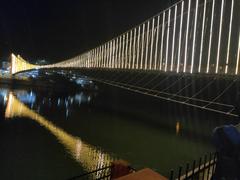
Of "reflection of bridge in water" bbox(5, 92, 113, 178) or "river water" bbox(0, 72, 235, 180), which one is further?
"reflection of bridge in water" bbox(5, 92, 113, 178)

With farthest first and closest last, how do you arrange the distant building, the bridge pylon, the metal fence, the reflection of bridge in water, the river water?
1. the distant building
2. the bridge pylon
3. the reflection of bridge in water
4. the river water
5. the metal fence

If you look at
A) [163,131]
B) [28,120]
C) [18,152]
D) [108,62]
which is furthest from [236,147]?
[108,62]

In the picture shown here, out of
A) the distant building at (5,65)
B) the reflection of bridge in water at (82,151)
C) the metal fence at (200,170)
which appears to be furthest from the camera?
the distant building at (5,65)

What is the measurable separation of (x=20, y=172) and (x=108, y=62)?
77.6ft

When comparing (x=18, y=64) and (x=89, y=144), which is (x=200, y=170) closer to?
(x=89, y=144)

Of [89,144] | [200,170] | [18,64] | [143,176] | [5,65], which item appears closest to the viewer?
[143,176]

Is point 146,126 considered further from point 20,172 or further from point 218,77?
point 20,172

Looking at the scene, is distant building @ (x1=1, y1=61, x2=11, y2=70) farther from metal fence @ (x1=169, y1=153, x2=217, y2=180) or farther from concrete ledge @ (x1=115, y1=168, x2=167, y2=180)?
concrete ledge @ (x1=115, y1=168, x2=167, y2=180)

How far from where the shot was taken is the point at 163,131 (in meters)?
20.5

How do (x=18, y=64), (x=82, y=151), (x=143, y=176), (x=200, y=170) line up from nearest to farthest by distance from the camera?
1. (x=143, y=176)
2. (x=200, y=170)
3. (x=82, y=151)
4. (x=18, y=64)

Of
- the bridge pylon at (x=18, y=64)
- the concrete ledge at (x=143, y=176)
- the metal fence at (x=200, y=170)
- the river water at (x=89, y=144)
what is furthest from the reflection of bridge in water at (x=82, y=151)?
the bridge pylon at (x=18, y=64)

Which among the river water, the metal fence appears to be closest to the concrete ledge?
the metal fence

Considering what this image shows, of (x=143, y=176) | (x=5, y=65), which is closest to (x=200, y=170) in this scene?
(x=143, y=176)

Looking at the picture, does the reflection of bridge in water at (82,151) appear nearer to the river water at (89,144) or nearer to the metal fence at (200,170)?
the river water at (89,144)
